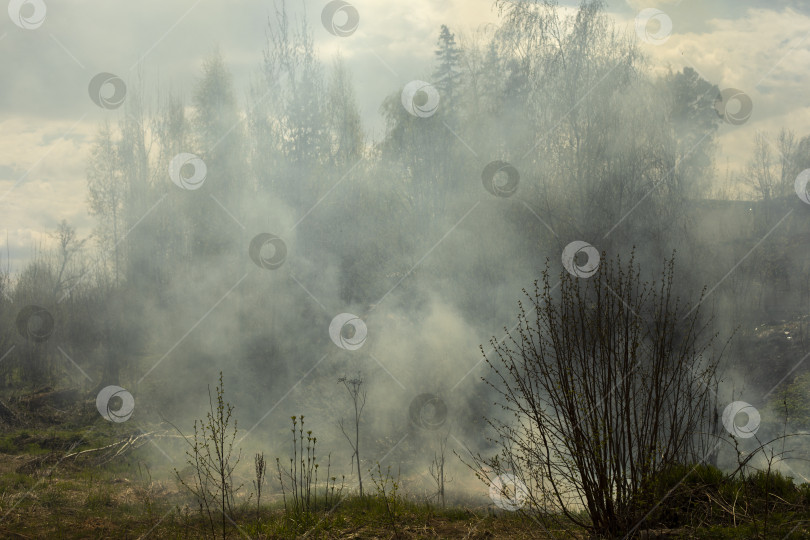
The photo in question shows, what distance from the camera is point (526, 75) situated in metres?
18.0

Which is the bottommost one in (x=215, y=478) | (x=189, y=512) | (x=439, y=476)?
(x=439, y=476)

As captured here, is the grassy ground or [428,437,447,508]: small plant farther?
[428,437,447,508]: small plant

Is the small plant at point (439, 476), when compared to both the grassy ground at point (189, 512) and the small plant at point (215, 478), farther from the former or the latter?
the small plant at point (215, 478)

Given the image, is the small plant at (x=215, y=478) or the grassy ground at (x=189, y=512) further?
the small plant at (x=215, y=478)

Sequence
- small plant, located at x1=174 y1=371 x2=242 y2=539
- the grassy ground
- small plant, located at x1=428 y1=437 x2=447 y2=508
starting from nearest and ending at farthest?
the grassy ground
small plant, located at x1=174 y1=371 x2=242 y2=539
small plant, located at x1=428 y1=437 x2=447 y2=508

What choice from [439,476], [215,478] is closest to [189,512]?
[215,478]

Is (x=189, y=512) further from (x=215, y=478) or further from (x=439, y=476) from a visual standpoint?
(x=439, y=476)

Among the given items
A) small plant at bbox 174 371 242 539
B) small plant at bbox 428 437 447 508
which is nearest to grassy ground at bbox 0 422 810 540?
small plant at bbox 174 371 242 539

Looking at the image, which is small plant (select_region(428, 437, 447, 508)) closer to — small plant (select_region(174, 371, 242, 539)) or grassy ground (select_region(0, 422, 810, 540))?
grassy ground (select_region(0, 422, 810, 540))

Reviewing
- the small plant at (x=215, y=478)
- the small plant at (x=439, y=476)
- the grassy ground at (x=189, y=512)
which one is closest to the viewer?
the grassy ground at (x=189, y=512)

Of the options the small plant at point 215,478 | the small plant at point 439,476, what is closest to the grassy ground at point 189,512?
the small plant at point 215,478

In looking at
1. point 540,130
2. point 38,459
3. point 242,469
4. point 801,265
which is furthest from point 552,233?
point 38,459

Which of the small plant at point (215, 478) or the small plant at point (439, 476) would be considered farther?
the small plant at point (439, 476)

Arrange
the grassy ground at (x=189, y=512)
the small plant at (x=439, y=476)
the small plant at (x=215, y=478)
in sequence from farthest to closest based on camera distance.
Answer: the small plant at (x=439, y=476), the small plant at (x=215, y=478), the grassy ground at (x=189, y=512)
